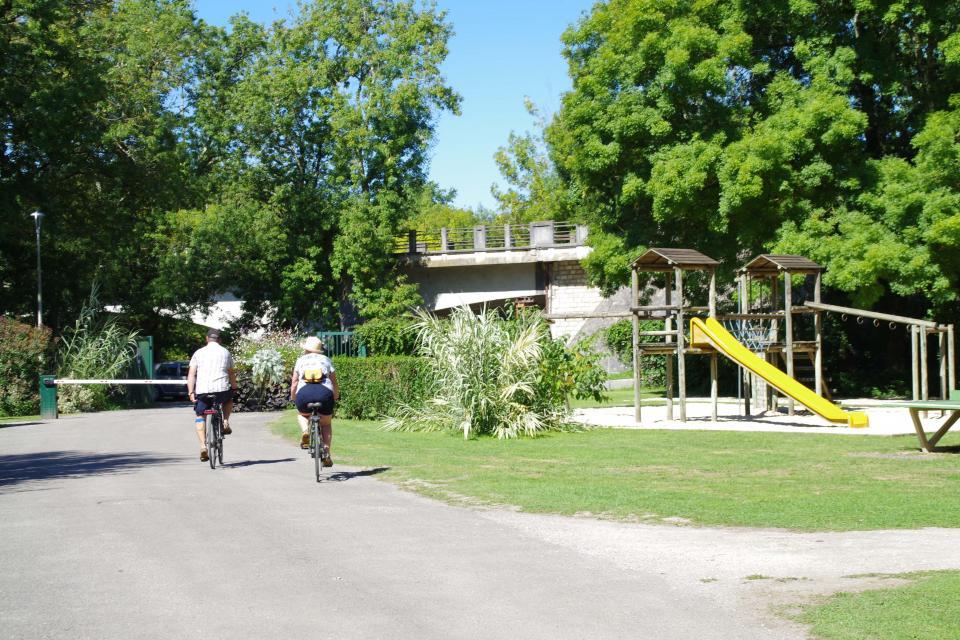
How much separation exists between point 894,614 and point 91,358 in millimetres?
30482

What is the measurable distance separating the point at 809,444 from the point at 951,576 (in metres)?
10.3

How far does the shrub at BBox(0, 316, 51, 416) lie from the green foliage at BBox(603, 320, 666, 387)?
19193 millimetres

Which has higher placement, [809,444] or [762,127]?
[762,127]

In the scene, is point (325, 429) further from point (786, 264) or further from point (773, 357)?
point (773, 357)

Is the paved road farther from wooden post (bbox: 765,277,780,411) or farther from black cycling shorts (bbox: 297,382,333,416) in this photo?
wooden post (bbox: 765,277,780,411)

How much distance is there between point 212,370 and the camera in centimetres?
1480

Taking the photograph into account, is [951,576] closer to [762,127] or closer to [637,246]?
[762,127]

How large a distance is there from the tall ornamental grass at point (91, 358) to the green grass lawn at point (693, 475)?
1508cm

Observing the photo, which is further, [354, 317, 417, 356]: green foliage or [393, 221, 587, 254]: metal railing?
[393, 221, 587, 254]: metal railing

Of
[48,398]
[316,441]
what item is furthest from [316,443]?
[48,398]

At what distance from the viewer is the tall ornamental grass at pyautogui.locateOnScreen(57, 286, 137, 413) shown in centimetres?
3180

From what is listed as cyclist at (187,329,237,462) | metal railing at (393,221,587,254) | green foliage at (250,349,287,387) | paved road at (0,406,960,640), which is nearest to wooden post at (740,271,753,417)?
green foliage at (250,349,287,387)

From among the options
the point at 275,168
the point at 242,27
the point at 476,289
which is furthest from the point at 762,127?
the point at 242,27

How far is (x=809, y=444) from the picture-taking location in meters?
17.2
